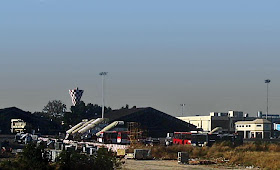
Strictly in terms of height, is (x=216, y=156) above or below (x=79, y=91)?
below

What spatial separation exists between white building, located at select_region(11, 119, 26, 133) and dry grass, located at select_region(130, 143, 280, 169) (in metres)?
60.6

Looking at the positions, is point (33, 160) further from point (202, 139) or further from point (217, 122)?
point (217, 122)

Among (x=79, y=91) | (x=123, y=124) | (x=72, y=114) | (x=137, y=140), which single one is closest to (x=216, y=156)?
(x=137, y=140)

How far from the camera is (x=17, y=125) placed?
433ft

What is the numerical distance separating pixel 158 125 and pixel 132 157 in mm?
55638

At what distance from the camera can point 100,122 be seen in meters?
124

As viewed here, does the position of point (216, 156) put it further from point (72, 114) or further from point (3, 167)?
point (72, 114)

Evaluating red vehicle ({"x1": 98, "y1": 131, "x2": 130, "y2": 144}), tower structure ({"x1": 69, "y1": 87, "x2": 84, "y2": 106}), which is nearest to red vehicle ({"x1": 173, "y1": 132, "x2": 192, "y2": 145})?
red vehicle ({"x1": 98, "y1": 131, "x2": 130, "y2": 144})

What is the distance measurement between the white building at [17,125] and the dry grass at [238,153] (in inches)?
2387

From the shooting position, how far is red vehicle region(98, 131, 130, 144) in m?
91.5

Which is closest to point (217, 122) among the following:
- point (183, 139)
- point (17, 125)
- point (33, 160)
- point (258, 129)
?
point (258, 129)

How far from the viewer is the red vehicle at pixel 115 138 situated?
9150 cm

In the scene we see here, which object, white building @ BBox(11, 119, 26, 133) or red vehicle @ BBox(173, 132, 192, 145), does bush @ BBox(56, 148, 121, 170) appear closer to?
red vehicle @ BBox(173, 132, 192, 145)

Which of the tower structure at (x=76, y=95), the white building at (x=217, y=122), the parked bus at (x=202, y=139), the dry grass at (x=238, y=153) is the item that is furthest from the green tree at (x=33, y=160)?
the tower structure at (x=76, y=95)
